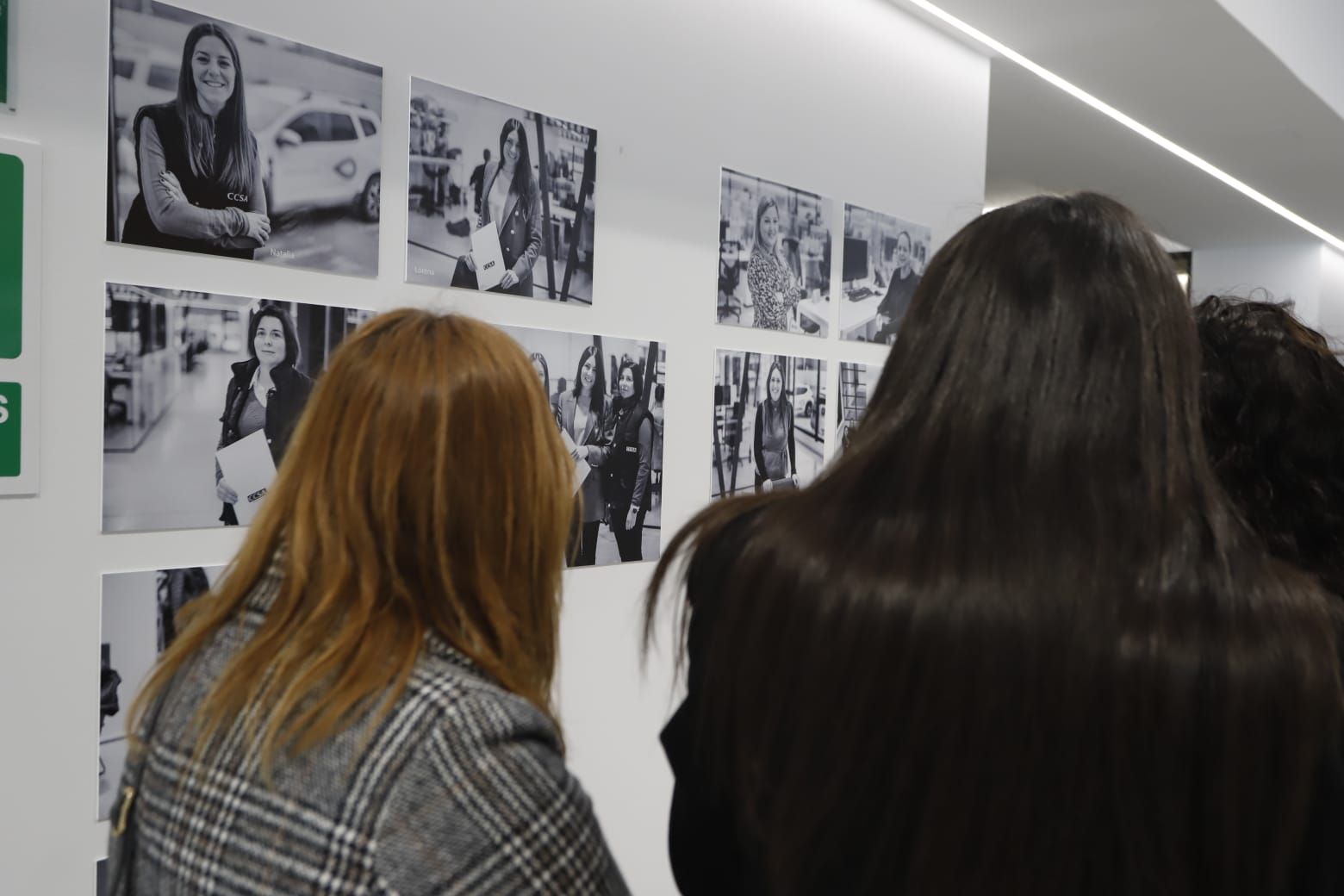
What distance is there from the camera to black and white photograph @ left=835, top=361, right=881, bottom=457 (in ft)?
12.0

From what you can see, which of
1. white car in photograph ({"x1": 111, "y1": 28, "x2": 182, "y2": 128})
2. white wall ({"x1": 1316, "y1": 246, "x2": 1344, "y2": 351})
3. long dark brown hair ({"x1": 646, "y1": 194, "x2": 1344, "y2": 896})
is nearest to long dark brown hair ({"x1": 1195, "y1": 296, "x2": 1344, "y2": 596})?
long dark brown hair ({"x1": 646, "y1": 194, "x2": 1344, "y2": 896})

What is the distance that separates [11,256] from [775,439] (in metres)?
2.23

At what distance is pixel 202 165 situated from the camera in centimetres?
200

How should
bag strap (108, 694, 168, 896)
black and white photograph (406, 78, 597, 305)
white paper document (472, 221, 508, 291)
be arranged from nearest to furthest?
bag strap (108, 694, 168, 896) → black and white photograph (406, 78, 597, 305) → white paper document (472, 221, 508, 291)

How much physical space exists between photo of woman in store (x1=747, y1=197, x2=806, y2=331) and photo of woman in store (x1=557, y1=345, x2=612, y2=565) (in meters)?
0.70

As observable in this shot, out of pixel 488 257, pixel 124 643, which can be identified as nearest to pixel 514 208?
pixel 488 257

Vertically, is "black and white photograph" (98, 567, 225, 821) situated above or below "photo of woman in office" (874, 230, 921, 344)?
below

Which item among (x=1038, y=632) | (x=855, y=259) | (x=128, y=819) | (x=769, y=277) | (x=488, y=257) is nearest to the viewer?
(x=1038, y=632)

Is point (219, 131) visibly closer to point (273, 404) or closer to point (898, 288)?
point (273, 404)

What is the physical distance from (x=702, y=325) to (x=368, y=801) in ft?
7.48

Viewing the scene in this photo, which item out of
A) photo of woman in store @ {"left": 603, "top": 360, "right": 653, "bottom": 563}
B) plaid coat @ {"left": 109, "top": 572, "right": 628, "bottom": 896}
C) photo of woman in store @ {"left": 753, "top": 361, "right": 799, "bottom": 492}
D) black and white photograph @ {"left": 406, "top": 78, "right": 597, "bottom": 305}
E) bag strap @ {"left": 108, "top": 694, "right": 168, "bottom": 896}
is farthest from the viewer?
photo of woman in store @ {"left": 753, "top": 361, "right": 799, "bottom": 492}

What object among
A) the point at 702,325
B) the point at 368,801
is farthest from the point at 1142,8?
the point at 368,801

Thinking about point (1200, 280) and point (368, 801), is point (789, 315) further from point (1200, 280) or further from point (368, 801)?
point (1200, 280)

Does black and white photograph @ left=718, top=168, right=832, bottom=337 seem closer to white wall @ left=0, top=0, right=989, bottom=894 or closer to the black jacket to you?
white wall @ left=0, top=0, right=989, bottom=894
